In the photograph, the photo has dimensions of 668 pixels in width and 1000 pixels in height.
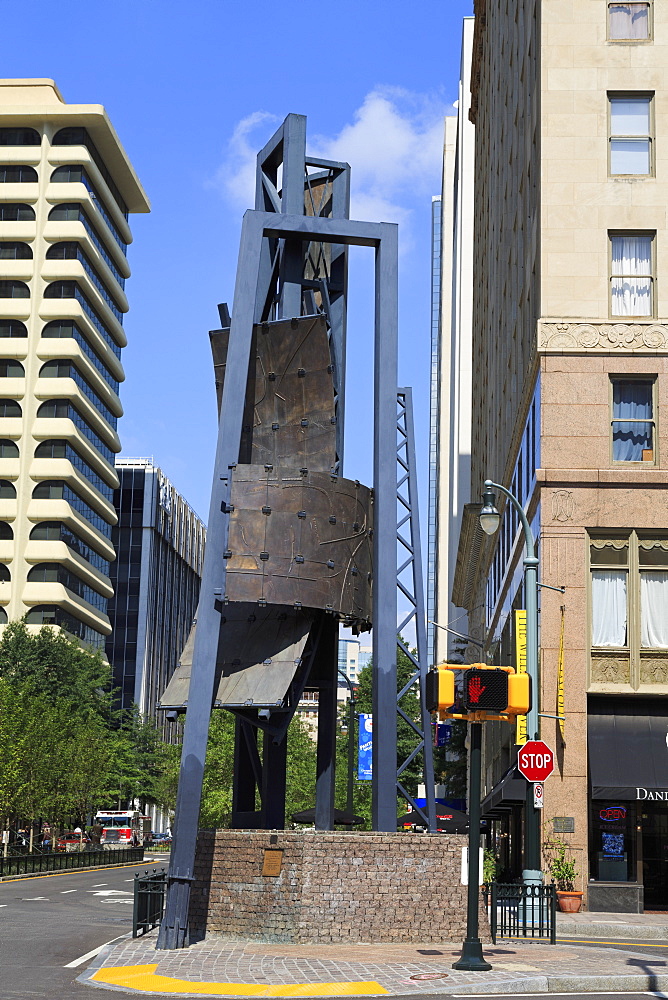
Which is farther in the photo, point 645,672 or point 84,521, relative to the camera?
point 84,521

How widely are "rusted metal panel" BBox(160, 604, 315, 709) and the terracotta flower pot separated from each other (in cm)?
1173

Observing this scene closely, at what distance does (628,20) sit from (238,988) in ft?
101

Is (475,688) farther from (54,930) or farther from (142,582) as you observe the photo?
(142,582)

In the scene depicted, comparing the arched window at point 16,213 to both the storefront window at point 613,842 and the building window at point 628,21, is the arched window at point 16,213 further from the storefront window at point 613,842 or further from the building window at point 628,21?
the storefront window at point 613,842

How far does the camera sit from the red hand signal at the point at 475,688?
1770cm

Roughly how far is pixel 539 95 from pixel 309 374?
17134 millimetres

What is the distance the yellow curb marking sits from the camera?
15.1 meters

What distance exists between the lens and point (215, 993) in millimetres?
15227

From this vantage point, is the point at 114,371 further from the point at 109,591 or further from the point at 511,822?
the point at 511,822

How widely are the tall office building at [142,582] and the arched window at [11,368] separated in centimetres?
4146

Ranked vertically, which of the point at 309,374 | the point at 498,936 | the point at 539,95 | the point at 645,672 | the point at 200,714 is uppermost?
the point at 539,95

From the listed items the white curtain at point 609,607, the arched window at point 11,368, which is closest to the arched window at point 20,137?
the arched window at point 11,368

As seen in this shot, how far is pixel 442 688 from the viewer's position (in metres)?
Answer: 17.2

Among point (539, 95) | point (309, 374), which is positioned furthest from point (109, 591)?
point (309, 374)
